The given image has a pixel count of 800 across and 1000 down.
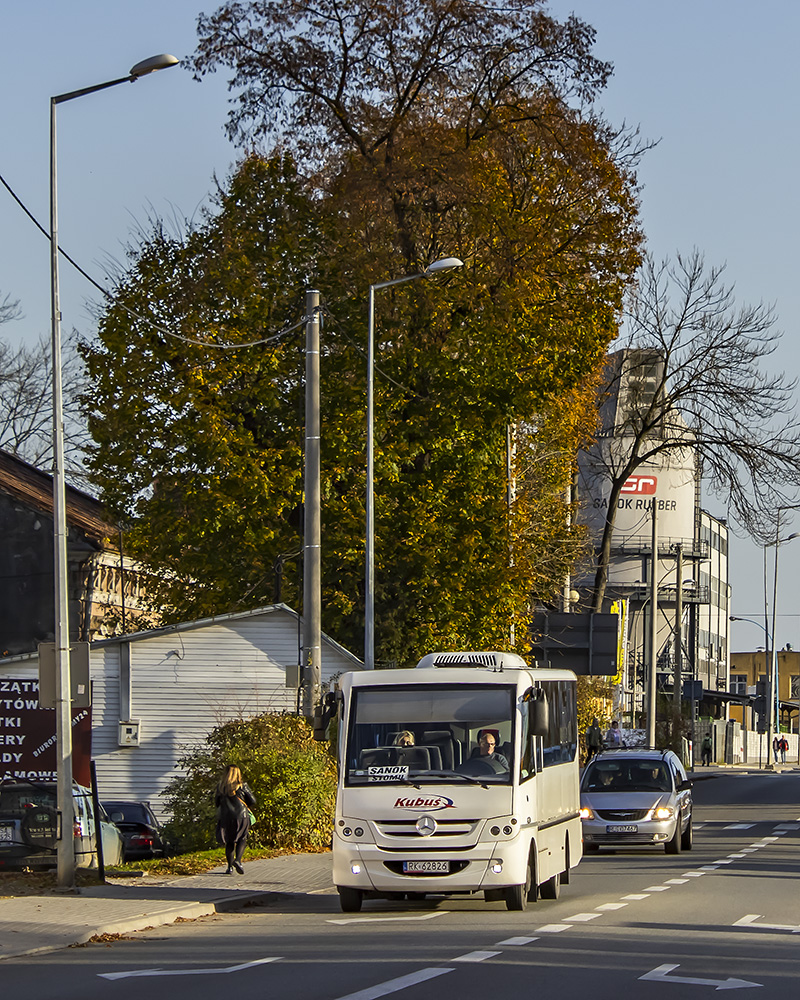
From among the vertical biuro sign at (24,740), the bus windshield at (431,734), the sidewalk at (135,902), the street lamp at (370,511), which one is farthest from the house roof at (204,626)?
the bus windshield at (431,734)

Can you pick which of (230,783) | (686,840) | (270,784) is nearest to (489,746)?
(230,783)

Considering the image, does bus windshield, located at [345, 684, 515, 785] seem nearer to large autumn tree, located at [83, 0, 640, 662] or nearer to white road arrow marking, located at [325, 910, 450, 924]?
white road arrow marking, located at [325, 910, 450, 924]

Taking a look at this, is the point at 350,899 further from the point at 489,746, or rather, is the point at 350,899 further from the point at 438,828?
the point at 489,746

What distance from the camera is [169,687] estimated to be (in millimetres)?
31797

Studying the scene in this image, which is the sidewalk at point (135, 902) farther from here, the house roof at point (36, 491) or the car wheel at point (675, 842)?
the house roof at point (36, 491)

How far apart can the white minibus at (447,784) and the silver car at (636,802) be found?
6795 mm

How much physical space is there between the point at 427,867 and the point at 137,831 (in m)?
12.8

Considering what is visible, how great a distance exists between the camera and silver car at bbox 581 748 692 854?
82.5 ft

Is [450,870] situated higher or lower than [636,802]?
higher

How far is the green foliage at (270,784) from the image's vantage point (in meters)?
24.1

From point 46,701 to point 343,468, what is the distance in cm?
1576

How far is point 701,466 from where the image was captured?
43.2 m

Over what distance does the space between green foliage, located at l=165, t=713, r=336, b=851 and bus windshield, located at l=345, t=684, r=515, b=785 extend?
6928 mm

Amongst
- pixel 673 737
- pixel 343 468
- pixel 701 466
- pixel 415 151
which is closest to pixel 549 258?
pixel 415 151
